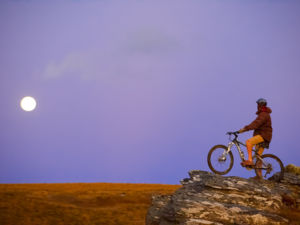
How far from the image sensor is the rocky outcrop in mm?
11281

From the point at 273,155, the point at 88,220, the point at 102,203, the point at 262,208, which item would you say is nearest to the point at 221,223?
the point at 262,208

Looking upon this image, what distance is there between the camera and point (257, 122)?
12703 mm

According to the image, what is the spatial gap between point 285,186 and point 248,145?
9.69 ft

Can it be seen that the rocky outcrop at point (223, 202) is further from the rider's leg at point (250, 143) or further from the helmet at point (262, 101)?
the helmet at point (262, 101)

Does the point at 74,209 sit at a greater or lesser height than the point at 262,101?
lesser

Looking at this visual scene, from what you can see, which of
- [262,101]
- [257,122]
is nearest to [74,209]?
[257,122]

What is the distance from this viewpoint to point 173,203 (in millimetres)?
12039

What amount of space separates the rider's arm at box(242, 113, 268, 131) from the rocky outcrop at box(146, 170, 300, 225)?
2290 mm

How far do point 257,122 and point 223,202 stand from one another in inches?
142

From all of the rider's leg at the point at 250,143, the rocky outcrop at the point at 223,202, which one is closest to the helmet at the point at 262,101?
the rider's leg at the point at 250,143

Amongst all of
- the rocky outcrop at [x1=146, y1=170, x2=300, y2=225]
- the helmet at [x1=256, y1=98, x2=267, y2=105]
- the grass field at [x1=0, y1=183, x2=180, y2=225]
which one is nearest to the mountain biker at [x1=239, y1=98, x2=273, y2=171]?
the helmet at [x1=256, y1=98, x2=267, y2=105]

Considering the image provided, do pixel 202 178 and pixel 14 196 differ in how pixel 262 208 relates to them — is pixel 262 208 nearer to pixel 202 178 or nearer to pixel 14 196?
pixel 202 178

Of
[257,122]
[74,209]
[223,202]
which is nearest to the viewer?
[223,202]

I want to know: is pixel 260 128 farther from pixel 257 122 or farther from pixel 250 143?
pixel 250 143
